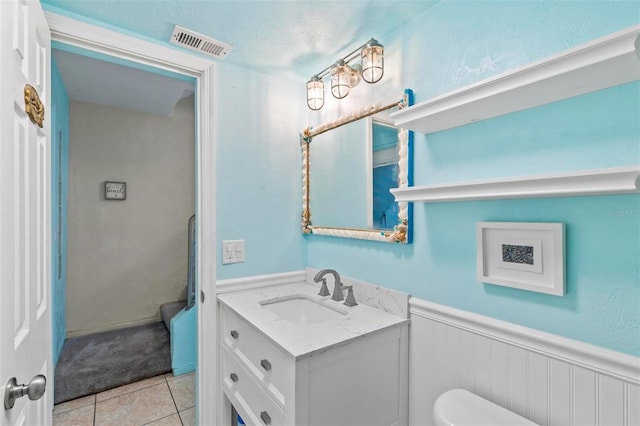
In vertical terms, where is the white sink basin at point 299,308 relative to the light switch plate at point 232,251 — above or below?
below

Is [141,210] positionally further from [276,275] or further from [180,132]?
[276,275]

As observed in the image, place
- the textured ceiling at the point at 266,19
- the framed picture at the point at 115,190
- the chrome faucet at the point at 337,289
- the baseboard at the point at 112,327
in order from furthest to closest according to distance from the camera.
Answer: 1. the framed picture at the point at 115,190
2. the baseboard at the point at 112,327
3. the chrome faucet at the point at 337,289
4. the textured ceiling at the point at 266,19

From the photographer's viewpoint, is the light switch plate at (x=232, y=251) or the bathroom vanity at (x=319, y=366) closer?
the bathroom vanity at (x=319, y=366)

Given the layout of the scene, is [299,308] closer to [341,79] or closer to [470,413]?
[470,413]

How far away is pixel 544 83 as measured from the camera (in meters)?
0.79

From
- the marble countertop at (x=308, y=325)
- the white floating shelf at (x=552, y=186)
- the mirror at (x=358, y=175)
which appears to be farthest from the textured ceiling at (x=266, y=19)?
the marble countertop at (x=308, y=325)

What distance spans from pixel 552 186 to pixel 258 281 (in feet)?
4.79

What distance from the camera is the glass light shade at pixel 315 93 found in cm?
166

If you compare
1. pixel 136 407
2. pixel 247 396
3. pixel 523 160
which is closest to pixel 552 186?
pixel 523 160

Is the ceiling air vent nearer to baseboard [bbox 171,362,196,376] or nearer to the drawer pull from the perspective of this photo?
the drawer pull

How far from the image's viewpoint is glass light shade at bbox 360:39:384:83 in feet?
4.38

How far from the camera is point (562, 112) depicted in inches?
35.5

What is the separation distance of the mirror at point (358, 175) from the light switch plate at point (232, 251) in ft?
1.38

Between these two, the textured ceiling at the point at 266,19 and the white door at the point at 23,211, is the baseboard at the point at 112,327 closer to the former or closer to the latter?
the white door at the point at 23,211
